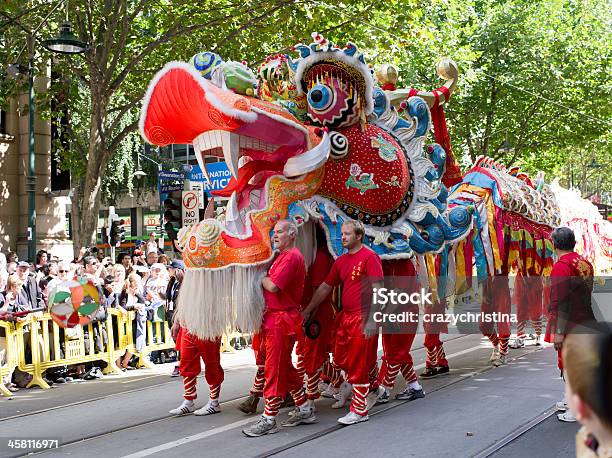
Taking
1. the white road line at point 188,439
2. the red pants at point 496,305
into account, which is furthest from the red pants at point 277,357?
the red pants at point 496,305

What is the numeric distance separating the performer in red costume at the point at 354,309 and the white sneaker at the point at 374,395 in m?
0.57

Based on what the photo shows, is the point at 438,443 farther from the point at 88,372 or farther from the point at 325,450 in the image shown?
the point at 88,372

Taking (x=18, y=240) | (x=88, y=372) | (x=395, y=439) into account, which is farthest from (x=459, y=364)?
(x=18, y=240)

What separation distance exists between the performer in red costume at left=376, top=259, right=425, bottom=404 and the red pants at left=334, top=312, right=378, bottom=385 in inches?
28.5

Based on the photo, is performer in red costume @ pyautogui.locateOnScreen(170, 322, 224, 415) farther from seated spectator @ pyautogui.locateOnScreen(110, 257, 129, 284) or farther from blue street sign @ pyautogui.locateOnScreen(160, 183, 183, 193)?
blue street sign @ pyautogui.locateOnScreen(160, 183, 183, 193)

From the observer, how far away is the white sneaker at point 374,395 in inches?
274

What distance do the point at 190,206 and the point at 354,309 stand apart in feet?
23.2

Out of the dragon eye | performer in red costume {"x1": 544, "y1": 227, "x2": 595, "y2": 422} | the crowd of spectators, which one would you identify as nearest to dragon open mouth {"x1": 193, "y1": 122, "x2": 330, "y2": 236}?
the dragon eye

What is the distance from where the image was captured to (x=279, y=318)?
6.05 meters

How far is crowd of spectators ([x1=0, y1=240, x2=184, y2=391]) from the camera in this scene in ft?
29.5

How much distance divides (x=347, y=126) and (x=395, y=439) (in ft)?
9.49

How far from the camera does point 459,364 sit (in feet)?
31.3

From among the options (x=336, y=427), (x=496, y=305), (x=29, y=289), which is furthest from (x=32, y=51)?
(x=336, y=427)

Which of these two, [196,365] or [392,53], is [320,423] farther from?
[392,53]
